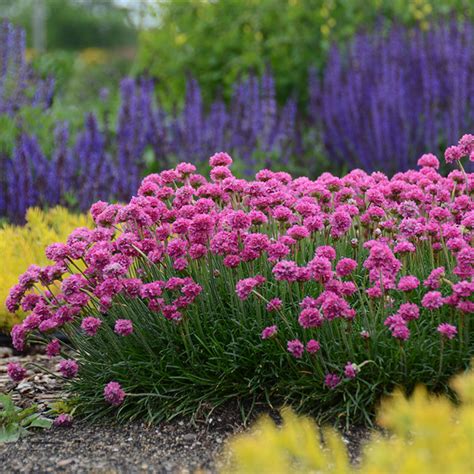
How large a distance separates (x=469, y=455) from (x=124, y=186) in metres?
4.49

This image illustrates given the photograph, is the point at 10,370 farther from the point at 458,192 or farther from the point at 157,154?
the point at 157,154

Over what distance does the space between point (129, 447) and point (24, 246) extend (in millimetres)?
1726

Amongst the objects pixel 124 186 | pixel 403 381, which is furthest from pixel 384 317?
pixel 124 186

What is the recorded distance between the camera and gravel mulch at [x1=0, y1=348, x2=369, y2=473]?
2.58 metres

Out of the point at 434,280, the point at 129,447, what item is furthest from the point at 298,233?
the point at 129,447

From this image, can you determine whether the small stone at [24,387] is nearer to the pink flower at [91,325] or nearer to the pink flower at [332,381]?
the pink flower at [91,325]

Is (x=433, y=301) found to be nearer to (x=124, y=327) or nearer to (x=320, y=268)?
(x=320, y=268)

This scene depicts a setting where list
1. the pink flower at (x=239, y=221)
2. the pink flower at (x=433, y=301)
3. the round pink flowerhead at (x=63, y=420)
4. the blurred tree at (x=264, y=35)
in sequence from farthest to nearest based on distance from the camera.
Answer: the blurred tree at (x=264, y=35) → the round pink flowerhead at (x=63, y=420) → the pink flower at (x=239, y=221) → the pink flower at (x=433, y=301)

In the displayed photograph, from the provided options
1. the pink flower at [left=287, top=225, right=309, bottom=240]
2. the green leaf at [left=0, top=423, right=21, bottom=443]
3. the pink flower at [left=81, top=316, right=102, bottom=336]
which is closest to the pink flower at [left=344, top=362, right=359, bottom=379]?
the pink flower at [left=287, top=225, right=309, bottom=240]

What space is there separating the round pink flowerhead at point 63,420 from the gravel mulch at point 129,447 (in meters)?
0.02

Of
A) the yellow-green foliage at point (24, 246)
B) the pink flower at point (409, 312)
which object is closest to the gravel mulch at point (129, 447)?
the pink flower at point (409, 312)

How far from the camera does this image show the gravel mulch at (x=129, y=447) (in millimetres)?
2584

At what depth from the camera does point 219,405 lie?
2.94m

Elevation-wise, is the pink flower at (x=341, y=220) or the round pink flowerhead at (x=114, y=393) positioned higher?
the pink flower at (x=341, y=220)
